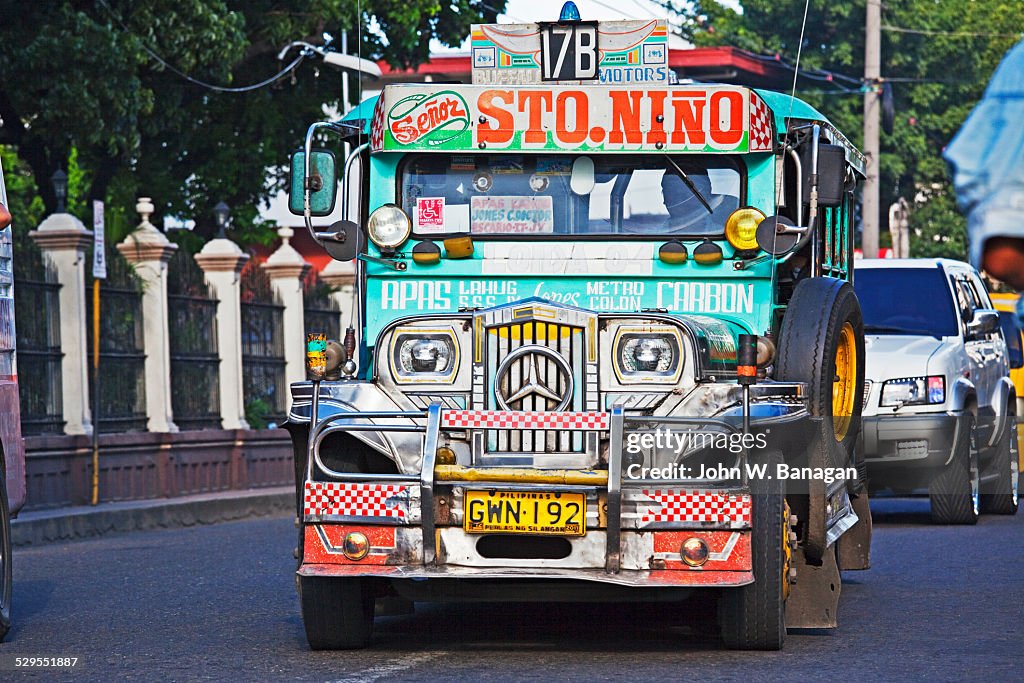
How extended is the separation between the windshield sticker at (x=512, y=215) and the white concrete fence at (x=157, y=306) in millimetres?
9195

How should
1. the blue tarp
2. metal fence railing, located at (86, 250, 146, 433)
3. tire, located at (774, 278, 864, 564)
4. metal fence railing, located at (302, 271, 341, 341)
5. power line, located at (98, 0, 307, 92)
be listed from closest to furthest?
the blue tarp < tire, located at (774, 278, 864, 564) < metal fence railing, located at (86, 250, 146, 433) < power line, located at (98, 0, 307, 92) < metal fence railing, located at (302, 271, 341, 341)

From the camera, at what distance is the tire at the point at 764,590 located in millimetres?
7945

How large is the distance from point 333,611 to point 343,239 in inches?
81.4

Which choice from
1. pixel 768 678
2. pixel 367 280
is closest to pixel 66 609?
pixel 367 280

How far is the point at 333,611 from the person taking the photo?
27.1 ft

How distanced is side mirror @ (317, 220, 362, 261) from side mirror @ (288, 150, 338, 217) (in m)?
0.09

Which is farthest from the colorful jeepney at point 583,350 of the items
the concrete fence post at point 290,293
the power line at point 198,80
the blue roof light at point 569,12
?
the concrete fence post at point 290,293

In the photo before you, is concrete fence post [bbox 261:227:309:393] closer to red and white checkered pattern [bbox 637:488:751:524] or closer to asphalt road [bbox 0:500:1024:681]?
asphalt road [bbox 0:500:1024:681]

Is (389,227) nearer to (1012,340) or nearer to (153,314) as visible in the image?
(153,314)

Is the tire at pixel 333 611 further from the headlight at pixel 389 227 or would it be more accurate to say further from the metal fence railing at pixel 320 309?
the metal fence railing at pixel 320 309

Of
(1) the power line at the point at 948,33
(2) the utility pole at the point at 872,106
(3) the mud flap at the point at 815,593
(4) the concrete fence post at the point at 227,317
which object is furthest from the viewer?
(1) the power line at the point at 948,33

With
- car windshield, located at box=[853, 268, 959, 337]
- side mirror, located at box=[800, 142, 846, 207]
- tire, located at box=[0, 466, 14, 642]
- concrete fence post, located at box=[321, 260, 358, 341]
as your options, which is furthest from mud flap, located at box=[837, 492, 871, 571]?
concrete fence post, located at box=[321, 260, 358, 341]

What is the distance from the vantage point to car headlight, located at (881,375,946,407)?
14.7 meters

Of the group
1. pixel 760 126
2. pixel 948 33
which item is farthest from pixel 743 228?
pixel 948 33
